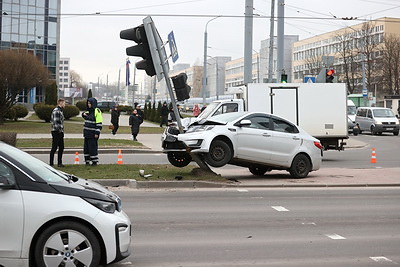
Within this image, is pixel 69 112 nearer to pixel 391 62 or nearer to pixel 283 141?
pixel 283 141

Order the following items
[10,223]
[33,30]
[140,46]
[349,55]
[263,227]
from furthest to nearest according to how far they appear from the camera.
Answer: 1. [349,55]
2. [33,30]
3. [140,46]
4. [263,227]
5. [10,223]

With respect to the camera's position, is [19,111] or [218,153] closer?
[218,153]

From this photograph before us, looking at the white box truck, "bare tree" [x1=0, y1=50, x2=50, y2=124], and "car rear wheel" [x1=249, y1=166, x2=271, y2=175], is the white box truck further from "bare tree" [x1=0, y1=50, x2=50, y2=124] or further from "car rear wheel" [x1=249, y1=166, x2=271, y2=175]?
"bare tree" [x1=0, y1=50, x2=50, y2=124]

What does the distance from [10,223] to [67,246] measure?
0.58 meters

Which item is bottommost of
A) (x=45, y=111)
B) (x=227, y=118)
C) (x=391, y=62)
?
(x=227, y=118)

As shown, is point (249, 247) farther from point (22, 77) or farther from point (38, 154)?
point (22, 77)

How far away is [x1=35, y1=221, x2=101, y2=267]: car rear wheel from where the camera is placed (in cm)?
570

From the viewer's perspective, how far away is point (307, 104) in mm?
23641

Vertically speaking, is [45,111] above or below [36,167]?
above

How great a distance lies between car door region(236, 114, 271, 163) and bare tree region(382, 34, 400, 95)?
62.6 meters

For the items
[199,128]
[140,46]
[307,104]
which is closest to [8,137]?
[140,46]

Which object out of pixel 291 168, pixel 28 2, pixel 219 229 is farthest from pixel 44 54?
pixel 219 229

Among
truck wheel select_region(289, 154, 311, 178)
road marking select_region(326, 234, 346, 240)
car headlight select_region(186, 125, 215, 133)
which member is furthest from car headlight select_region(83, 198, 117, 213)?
truck wheel select_region(289, 154, 311, 178)

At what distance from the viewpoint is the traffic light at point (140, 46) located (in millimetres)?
13539
